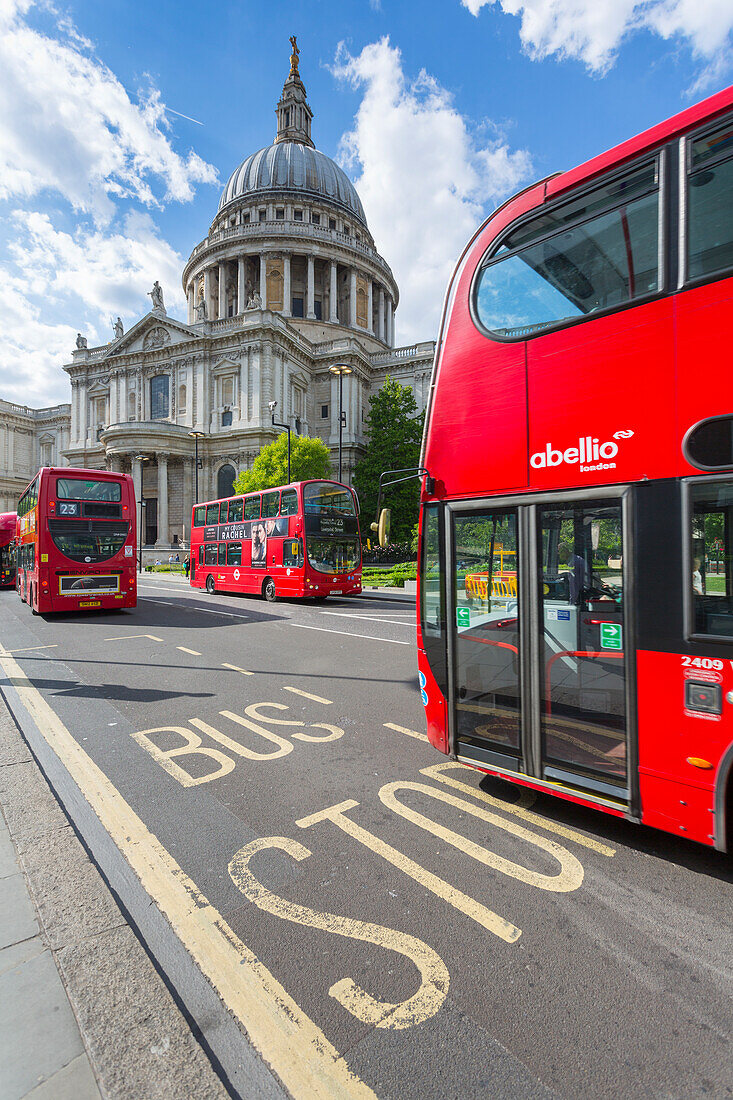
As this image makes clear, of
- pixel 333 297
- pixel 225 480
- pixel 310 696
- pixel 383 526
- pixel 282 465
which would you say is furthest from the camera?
pixel 333 297

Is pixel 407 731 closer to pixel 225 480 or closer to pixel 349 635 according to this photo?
pixel 349 635

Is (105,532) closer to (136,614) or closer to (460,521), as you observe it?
(136,614)

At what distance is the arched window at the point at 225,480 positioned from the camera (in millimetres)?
50375

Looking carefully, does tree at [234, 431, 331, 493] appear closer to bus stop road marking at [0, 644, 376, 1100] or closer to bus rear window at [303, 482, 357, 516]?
bus rear window at [303, 482, 357, 516]

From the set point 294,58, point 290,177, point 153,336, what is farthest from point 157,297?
point 294,58

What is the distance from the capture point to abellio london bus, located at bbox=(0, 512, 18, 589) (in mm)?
25125

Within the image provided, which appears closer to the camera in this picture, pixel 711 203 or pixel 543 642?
pixel 711 203

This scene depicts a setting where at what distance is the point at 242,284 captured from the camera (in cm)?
6116

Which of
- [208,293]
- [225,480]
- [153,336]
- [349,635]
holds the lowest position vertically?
[349,635]

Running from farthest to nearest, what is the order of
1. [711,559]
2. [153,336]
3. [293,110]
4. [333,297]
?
[293,110] < [333,297] < [153,336] < [711,559]

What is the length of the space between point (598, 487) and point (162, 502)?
170 ft

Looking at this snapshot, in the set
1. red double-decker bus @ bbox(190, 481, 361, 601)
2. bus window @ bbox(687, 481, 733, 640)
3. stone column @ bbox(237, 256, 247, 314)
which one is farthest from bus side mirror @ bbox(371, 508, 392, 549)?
stone column @ bbox(237, 256, 247, 314)

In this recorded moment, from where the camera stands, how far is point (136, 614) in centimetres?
1493

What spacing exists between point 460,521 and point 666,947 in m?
2.69
